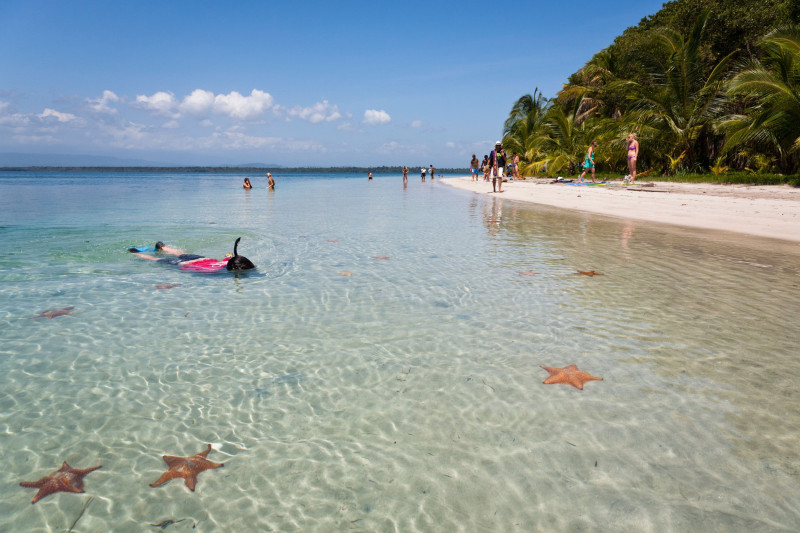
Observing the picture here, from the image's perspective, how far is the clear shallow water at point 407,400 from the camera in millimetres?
2277

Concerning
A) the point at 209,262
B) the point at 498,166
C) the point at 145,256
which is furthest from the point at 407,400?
the point at 498,166

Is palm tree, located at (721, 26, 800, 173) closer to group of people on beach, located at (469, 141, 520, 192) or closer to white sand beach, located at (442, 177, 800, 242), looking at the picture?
white sand beach, located at (442, 177, 800, 242)

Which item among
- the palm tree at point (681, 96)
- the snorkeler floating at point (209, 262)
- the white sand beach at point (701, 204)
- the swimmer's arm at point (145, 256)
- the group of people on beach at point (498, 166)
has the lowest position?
the swimmer's arm at point (145, 256)

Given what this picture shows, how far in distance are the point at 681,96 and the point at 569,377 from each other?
26096 millimetres

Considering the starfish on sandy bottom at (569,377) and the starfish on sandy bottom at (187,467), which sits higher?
the starfish on sandy bottom at (569,377)

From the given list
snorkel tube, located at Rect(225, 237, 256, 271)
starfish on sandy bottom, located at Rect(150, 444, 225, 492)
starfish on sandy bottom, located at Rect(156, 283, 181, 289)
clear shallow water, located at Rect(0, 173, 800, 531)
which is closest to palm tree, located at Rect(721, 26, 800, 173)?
clear shallow water, located at Rect(0, 173, 800, 531)

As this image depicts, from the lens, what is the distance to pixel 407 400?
326cm

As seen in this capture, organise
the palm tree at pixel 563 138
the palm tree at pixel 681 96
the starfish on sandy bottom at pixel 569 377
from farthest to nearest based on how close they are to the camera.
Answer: the palm tree at pixel 563 138 → the palm tree at pixel 681 96 → the starfish on sandy bottom at pixel 569 377

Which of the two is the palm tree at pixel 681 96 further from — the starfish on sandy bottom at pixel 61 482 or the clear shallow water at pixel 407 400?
the starfish on sandy bottom at pixel 61 482

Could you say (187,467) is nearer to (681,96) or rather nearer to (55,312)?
(55,312)

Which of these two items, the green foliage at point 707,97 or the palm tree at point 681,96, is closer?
the green foliage at point 707,97

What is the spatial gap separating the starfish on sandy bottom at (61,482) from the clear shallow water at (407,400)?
5 centimetres

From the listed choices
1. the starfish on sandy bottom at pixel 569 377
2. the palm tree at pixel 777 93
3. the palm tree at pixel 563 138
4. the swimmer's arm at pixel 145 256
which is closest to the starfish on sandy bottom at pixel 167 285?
the swimmer's arm at pixel 145 256

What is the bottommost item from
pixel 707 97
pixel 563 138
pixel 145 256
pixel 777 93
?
pixel 145 256
